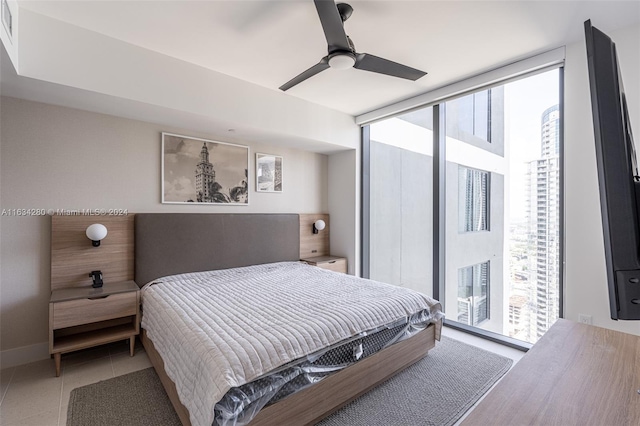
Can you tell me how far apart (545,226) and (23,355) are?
4820mm

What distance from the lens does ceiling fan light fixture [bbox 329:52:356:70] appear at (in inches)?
76.3

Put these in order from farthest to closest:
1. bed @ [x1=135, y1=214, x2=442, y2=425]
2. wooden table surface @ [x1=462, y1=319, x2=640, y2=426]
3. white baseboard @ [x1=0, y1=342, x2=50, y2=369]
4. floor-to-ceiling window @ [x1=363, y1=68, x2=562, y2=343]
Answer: floor-to-ceiling window @ [x1=363, y1=68, x2=562, y2=343] → white baseboard @ [x1=0, y1=342, x2=50, y2=369] → bed @ [x1=135, y1=214, x2=442, y2=425] → wooden table surface @ [x1=462, y1=319, x2=640, y2=426]

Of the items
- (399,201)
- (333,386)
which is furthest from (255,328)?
(399,201)

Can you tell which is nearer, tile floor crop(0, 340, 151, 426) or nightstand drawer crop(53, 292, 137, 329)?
tile floor crop(0, 340, 151, 426)

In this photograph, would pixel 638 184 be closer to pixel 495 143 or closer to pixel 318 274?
pixel 318 274

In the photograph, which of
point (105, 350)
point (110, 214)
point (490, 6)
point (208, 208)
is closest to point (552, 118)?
point (490, 6)

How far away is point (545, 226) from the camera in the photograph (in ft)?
9.32

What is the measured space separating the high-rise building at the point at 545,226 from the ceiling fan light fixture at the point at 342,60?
201 cm

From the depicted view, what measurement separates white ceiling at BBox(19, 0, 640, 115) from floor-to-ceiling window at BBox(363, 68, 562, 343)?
507 mm

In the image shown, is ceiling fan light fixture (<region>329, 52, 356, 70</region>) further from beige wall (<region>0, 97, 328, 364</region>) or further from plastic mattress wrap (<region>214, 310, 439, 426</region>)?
beige wall (<region>0, 97, 328, 364</region>)

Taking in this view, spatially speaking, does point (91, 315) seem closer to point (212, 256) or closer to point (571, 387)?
point (212, 256)

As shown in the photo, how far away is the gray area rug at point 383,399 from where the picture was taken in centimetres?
183

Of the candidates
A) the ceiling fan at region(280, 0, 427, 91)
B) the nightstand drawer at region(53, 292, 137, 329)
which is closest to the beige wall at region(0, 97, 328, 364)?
the nightstand drawer at region(53, 292, 137, 329)

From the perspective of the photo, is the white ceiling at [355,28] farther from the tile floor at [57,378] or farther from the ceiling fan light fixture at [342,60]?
the tile floor at [57,378]
